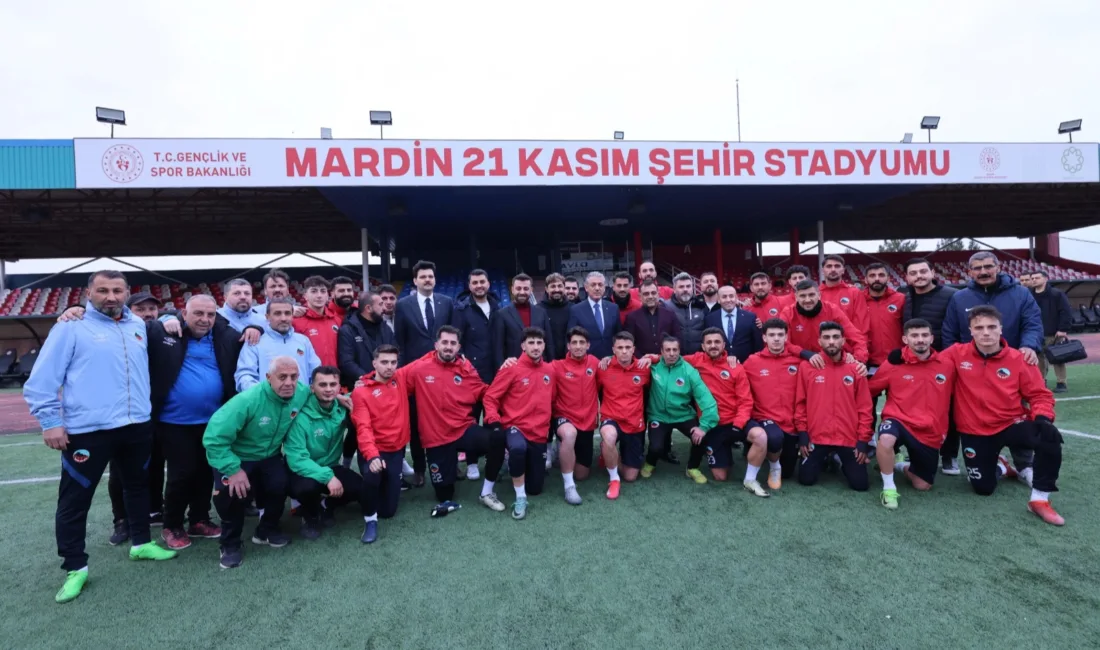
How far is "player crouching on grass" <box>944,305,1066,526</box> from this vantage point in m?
3.77

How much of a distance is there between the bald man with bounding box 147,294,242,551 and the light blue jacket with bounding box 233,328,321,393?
0.36ft

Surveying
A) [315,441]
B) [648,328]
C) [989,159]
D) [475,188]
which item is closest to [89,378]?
[315,441]

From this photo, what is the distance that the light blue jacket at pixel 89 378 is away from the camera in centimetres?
283

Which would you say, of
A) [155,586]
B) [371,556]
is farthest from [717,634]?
[155,586]

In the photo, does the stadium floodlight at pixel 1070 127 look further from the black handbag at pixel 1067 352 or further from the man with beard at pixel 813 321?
the man with beard at pixel 813 321

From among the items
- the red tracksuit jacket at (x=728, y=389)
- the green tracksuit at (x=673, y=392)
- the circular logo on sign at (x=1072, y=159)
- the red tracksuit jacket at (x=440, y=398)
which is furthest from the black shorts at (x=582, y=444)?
the circular logo on sign at (x=1072, y=159)

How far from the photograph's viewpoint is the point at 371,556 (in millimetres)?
3268

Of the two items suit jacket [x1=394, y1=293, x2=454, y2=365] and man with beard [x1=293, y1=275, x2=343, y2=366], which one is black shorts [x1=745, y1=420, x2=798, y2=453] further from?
man with beard [x1=293, y1=275, x2=343, y2=366]

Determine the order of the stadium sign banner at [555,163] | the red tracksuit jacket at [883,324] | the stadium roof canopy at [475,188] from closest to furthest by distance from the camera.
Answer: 1. the red tracksuit jacket at [883,324]
2. the stadium sign banner at [555,163]
3. the stadium roof canopy at [475,188]

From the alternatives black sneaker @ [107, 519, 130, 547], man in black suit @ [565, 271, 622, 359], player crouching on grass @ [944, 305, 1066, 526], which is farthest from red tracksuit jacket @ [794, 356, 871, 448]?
black sneaker @ [107, 519, 130, 547]

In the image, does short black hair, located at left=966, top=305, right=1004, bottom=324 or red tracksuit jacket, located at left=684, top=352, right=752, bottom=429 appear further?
red tracksuit jacket, located at left=684, top=352, right=752, bottom=429

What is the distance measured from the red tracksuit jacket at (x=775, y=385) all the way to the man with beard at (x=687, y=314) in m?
0.72

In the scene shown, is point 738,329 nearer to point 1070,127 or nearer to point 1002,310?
point 1002,310

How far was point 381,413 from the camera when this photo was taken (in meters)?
3.96
